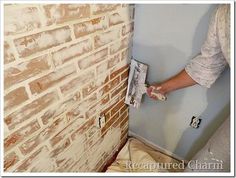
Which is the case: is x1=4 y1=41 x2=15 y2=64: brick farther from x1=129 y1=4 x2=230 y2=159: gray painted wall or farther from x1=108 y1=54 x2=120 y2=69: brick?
x1=129 y1=4 x2=230 y2=159: gray painted wall

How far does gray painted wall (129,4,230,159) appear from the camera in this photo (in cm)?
83

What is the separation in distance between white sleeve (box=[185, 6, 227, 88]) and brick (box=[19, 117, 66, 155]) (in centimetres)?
55

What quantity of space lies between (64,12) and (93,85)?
1.07 feet

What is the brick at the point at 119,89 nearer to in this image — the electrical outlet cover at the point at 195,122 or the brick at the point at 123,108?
the brick at the point at 123,108

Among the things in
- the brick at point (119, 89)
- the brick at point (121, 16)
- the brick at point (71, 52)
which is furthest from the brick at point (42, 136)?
the brick at point (121, 16)

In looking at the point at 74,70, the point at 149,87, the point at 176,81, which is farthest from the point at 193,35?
the point at 74,70

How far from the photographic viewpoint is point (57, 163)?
2.75 ft

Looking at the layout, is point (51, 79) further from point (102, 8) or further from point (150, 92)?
point (150, 92)

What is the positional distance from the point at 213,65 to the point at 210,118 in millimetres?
314

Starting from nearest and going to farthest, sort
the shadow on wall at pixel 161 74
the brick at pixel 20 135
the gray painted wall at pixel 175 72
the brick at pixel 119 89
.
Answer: the brick at pixel 20 135, the gray painted wall at pixel 175 72, the shadow on wall at pixel 161 74, the brick at pixel 119 89

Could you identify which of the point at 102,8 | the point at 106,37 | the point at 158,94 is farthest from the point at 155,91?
the point at 102,8

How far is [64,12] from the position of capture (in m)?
0.62

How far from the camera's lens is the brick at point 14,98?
566mm

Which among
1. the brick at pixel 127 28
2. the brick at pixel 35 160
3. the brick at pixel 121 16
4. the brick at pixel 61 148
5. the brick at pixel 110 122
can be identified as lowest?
the brick at pixel 110 122
